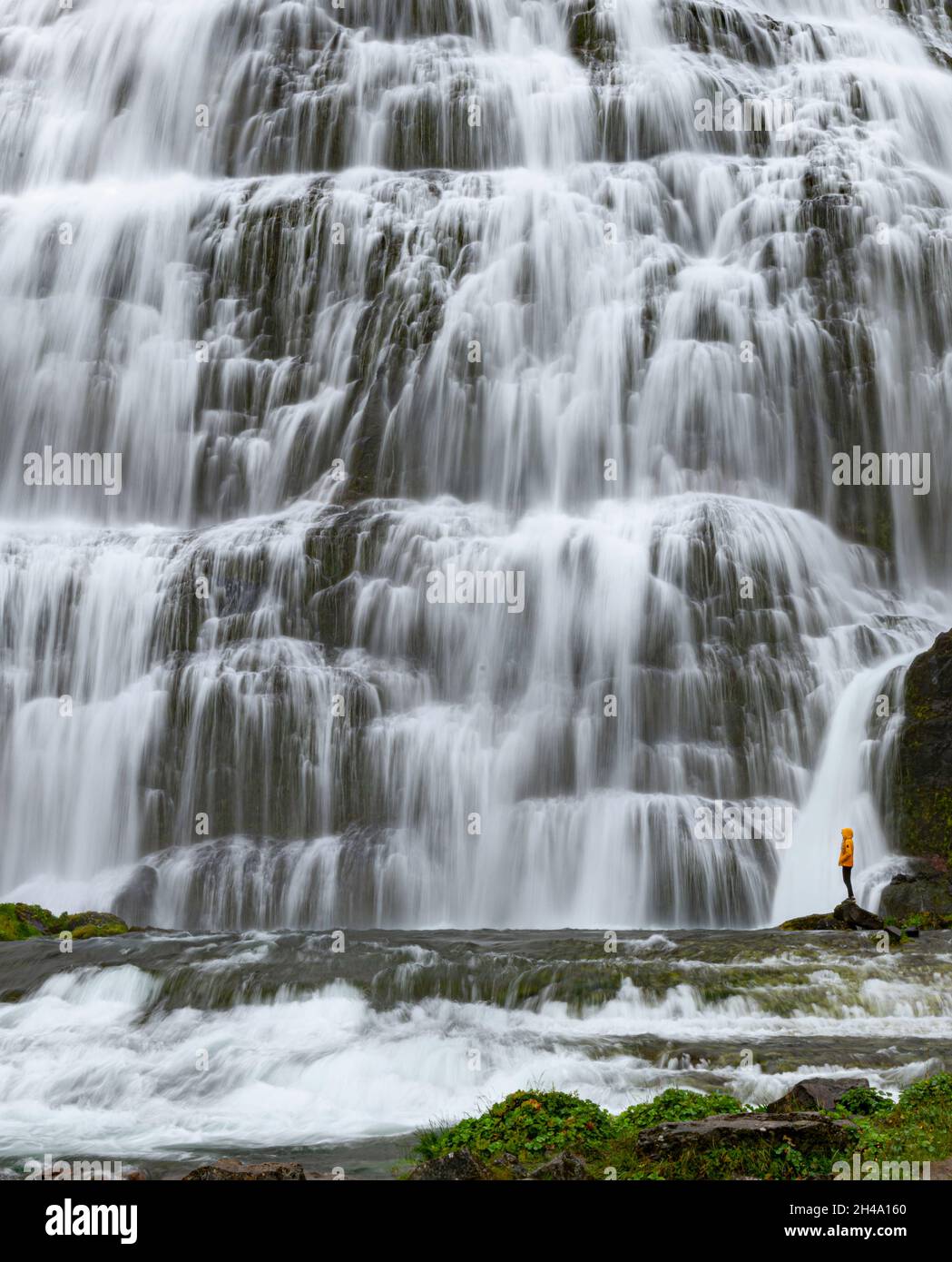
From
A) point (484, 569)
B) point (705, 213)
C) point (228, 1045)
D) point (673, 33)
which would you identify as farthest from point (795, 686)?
point (673, 33)

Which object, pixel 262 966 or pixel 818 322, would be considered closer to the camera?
pixel 262 966

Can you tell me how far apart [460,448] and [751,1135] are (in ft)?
70.2

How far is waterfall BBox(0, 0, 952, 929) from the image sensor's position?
21.0 metres

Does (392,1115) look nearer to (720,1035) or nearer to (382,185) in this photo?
(720,1035)

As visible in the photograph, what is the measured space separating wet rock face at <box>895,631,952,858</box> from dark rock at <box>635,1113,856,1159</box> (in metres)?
11.3

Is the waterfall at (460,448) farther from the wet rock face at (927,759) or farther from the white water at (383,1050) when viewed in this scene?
the white water at (383,1050)

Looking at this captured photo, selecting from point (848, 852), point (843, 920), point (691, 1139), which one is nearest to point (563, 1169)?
point (691, 1139)

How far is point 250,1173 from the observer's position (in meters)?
7.92

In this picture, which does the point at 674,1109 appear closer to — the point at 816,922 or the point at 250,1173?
the point at 250,1173

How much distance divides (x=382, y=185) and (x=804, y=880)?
71.1 ft

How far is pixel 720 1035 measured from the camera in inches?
497

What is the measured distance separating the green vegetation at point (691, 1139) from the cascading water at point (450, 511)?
2.07 meters

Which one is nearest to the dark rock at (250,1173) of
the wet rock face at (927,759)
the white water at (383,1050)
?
the white water at (383,1050)

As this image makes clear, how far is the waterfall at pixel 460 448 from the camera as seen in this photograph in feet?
Answer: 68.9
